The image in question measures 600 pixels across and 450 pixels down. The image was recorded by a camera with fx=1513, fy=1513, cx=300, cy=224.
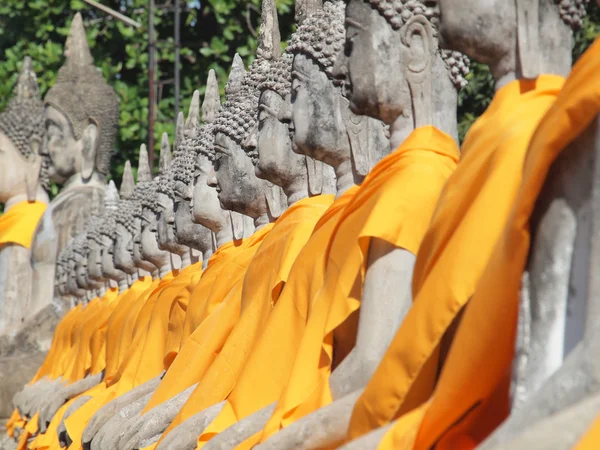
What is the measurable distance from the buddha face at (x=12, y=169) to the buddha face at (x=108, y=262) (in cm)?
405

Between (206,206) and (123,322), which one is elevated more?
(206,206)

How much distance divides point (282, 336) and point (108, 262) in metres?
7.36

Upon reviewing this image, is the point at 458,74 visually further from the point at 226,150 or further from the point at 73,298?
→ the point at 73,298

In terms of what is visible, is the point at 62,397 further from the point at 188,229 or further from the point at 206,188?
the point at 206,188

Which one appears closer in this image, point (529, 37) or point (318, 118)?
point (529, 37)

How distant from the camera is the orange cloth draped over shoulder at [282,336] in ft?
15.6

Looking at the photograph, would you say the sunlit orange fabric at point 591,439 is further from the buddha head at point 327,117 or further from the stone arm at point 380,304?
the buddha head at point 327,117

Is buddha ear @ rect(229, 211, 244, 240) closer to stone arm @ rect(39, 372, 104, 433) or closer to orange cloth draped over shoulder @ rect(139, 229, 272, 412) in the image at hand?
orange cloth draped over shoulder @ rect(139, 229, 272, 412)

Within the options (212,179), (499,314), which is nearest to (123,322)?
(212,179)

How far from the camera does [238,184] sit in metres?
6.63

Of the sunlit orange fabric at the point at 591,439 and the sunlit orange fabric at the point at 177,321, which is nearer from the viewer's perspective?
the sunlit orange fabric at the point at 591,439

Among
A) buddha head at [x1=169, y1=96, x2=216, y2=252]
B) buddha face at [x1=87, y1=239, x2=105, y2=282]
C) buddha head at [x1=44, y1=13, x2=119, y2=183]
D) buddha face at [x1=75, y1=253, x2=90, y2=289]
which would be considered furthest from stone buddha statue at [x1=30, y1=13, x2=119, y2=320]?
buddha head at [x1=169, y1=96, x2=216, y2=252]

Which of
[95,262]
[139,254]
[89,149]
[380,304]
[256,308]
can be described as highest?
[380,304]

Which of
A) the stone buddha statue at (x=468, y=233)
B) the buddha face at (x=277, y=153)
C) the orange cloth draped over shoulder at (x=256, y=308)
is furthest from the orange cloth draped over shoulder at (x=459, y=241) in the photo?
the buddha face at (x=277, y=153)
